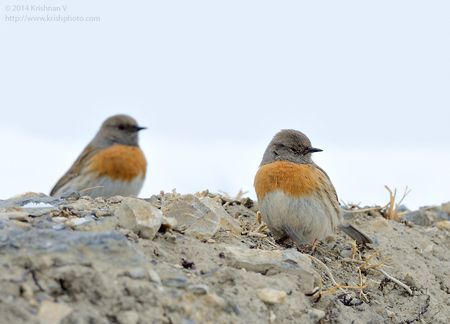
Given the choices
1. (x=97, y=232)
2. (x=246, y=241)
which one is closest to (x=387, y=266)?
(x=246, y=241)

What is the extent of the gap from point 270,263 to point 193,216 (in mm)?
709

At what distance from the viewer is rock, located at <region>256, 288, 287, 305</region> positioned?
4.80m

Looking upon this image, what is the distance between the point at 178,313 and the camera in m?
4.28

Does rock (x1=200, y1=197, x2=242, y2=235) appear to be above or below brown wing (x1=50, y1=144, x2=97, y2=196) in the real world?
above

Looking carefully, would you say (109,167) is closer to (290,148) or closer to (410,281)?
(290,148)

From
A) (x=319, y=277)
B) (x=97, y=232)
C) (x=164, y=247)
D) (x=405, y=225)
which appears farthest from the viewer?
(x=405, y=225)

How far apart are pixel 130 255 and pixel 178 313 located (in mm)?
428

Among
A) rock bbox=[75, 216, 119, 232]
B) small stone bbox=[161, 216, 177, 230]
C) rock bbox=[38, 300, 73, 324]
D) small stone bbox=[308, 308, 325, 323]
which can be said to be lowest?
small stone bbox=[308, 308, 325, 323]

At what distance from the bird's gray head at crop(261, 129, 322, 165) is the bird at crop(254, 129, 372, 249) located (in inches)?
0.7

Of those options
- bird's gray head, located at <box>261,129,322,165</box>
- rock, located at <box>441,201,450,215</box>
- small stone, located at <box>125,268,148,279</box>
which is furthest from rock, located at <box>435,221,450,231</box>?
small stone, located at <box>125,268,148,279</box>

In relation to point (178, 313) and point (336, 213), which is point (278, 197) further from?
point (178, 313)

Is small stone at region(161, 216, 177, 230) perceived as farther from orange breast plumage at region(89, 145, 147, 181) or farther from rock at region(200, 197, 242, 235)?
orange breast plumage at region(89, 145, 147, 181)

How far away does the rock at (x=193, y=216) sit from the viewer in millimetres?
5562

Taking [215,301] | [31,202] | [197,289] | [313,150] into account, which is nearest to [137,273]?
[197,289]
